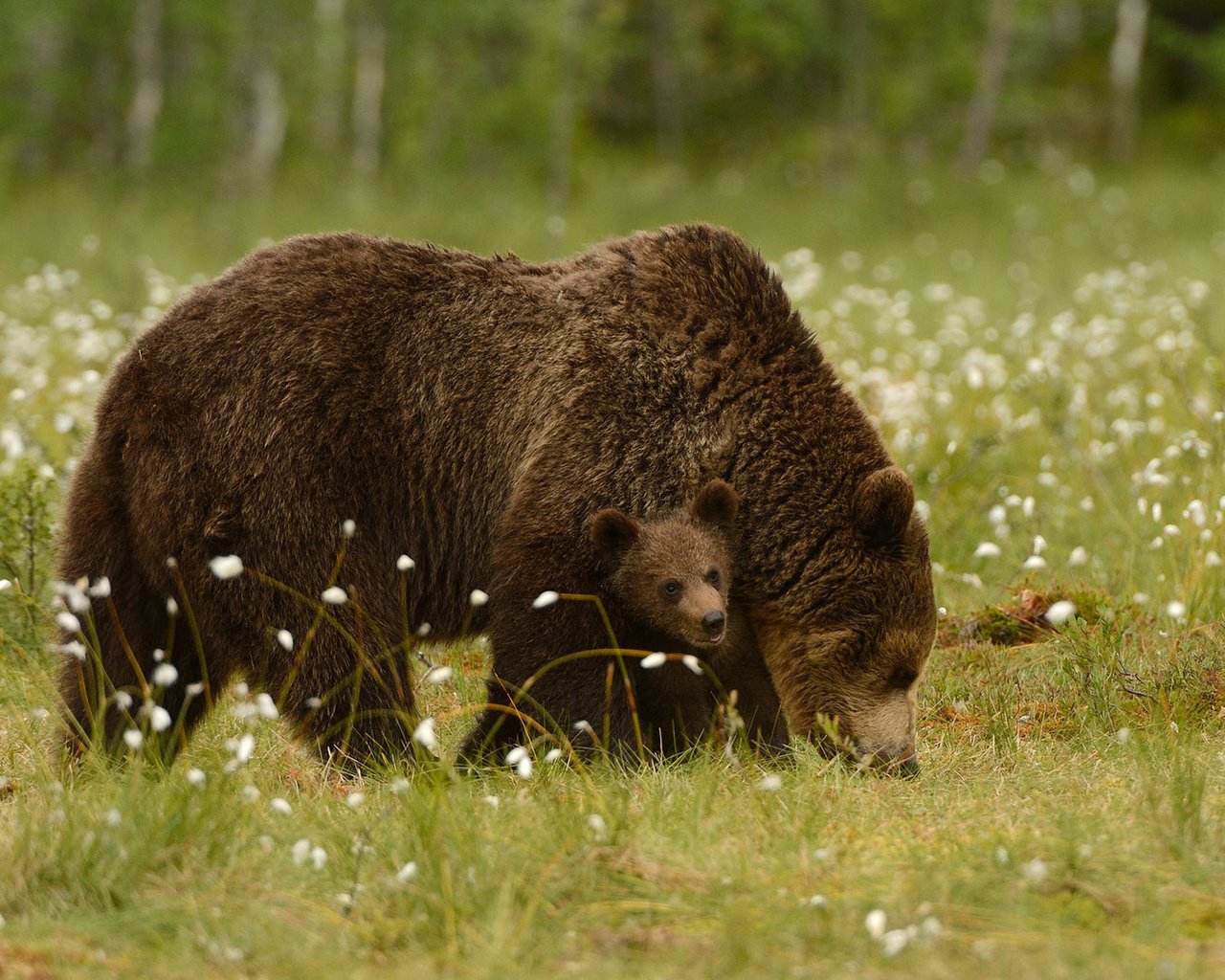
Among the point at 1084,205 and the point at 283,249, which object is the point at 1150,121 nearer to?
the point at 1084,205

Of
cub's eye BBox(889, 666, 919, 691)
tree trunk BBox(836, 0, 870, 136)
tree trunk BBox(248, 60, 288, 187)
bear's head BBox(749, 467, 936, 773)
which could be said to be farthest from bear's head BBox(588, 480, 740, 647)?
tree trunk BBox(836, 0, 870, 136)

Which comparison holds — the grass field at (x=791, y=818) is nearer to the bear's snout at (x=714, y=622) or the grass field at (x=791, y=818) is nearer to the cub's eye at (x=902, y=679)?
the cub's eye at (x=902, y=679)

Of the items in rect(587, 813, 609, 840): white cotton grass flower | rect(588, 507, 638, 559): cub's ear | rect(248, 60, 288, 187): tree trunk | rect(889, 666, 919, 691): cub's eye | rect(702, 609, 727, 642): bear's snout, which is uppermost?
rect(588, 507, 638, 559): cub's ear

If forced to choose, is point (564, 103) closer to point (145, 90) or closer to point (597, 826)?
point (145, 90)

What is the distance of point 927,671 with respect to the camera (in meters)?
6.54

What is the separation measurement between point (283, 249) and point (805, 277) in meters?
5.15

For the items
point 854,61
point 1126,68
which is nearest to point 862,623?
point 854,61

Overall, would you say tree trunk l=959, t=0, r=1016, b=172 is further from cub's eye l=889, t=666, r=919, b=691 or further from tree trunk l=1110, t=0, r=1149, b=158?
cub's eye l=889, t=666, r=919, b=691

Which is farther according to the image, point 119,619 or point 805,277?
point 805,277

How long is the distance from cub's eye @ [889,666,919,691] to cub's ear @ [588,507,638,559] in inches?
42.9

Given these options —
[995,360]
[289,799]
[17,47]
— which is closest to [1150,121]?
[17,47]

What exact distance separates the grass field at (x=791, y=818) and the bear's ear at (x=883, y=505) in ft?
2.67

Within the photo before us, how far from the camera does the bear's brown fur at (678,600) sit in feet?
17.2

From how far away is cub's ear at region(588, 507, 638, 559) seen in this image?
206 inches
